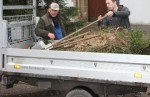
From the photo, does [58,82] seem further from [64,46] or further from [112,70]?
[112,70]

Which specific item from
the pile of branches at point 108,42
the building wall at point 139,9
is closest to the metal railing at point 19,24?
the pile of branches at point 108,42

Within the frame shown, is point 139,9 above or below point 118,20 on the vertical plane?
above

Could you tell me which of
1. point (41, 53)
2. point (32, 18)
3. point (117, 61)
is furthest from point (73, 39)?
point (32, 18)

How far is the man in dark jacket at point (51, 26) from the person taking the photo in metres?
7.28

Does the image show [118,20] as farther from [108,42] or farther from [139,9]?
[139,9]

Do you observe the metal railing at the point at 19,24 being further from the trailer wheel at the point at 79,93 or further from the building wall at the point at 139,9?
the building wall at the point at 139,9

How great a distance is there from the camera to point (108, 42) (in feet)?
20.1

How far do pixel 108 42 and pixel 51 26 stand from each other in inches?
66.2

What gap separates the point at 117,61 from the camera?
5617mm

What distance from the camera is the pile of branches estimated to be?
5.95 metres

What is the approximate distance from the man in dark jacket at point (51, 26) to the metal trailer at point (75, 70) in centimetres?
77

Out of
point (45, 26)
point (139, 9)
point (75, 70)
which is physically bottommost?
point (75, 70)

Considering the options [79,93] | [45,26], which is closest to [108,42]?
[79,93]

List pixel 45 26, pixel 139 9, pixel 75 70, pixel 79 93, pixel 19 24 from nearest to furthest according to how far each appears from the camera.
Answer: pixel 75 70 → pixel 79 93 → pixel 19 24 → pixel 45 26 → pixel 139 9
